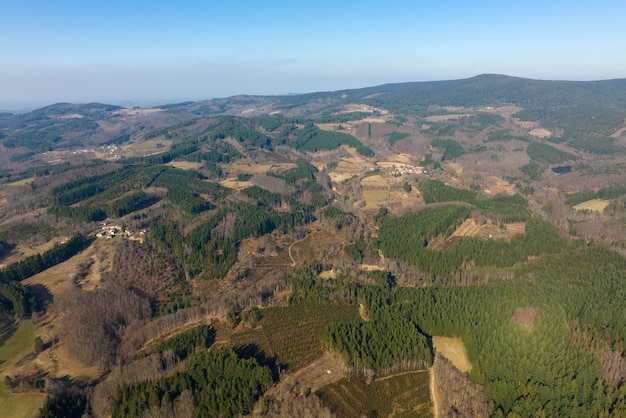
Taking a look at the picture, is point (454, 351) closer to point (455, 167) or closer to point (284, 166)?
point (284, 166)

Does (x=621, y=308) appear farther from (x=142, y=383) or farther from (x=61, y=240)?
(x=61, y=240)

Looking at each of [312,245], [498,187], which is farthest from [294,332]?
[498,187]

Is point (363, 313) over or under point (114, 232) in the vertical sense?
under

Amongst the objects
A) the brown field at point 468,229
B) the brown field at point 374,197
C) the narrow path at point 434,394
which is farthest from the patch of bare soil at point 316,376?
the brown field at point 374,197

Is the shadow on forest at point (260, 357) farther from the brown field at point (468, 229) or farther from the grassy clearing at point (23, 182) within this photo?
the grassy clearing at point (23, 182)

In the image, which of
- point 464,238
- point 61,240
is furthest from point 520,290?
point 61,240
